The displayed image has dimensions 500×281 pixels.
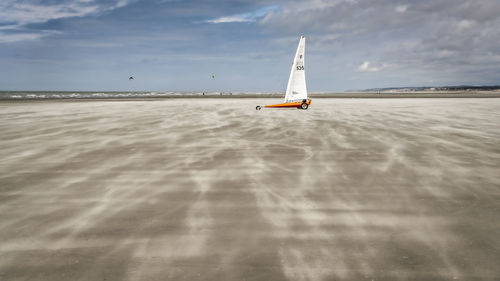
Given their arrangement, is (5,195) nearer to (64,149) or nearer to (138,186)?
(138,186)

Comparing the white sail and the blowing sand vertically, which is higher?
the white sail

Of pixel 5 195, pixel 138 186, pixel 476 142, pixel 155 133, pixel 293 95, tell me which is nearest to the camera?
pixel 5 195

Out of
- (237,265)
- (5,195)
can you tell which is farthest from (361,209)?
(5,195)

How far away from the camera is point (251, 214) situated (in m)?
4.11

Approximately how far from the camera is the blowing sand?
2.87m

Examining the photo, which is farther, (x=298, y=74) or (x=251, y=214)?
(x=298, y=74)

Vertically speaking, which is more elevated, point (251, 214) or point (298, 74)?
point (298, 74)

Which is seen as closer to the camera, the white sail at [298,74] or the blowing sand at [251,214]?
the blowing sand at [251,214]

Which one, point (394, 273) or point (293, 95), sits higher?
point (293, 95)

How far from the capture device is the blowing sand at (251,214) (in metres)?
2.87

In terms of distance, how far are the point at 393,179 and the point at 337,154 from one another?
7.19 ft

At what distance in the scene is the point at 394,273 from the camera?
274 centimetres

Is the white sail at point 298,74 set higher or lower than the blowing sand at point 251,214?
higher

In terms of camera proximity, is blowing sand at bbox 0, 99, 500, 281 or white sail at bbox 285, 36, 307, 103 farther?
white sail at bbox 285, 36, 307, 103
